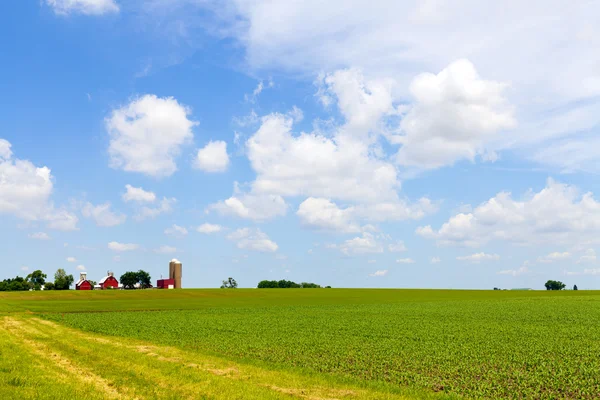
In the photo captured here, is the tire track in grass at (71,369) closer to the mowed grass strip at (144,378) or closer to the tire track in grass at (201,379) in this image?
the mowed grass strip at (144,378)

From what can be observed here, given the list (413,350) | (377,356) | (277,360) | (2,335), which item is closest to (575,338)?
(413,350)

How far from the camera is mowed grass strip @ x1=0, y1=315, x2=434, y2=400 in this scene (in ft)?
57.8

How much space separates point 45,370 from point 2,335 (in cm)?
1793

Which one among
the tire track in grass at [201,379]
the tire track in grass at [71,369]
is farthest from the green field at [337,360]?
the tire track in grass at [71,369]

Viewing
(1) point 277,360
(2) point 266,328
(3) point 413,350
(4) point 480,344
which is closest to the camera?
(1) point 277,360

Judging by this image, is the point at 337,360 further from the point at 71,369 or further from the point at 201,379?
the point at 71,369

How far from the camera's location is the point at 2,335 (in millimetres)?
35750

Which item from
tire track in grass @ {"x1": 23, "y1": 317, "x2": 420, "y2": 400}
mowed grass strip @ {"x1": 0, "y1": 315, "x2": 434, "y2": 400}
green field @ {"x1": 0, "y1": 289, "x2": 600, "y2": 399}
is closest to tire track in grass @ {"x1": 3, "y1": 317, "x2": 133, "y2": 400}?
mowed grass strip @ {"x1": 0, "y1": 315, "x2": 434, "y2": 400}

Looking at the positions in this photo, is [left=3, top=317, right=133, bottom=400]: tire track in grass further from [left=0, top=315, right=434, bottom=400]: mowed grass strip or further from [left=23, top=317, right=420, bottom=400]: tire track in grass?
[left=23, top=317, right=420, bottom=400]: tire track in grass

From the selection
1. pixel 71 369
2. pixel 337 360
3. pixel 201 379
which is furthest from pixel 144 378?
pixel 337 360

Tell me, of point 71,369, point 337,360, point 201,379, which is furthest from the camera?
point 337,360

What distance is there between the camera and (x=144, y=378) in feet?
65.7

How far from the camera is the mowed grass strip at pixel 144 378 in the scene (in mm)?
17609

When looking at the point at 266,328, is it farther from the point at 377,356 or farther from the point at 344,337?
the point at 377,356
